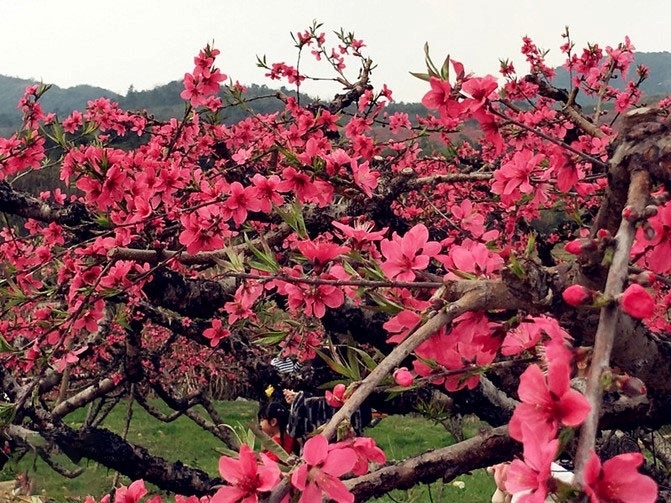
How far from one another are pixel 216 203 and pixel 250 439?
4.75 feet

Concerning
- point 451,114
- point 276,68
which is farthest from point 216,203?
point 276,68

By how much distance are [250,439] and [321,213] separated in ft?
7.19

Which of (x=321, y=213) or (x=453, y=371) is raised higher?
(x=321, y=213)

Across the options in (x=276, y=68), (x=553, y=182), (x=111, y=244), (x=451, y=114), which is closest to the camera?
(x=451, y=114)

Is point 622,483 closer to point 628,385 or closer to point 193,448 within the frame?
point 628,385

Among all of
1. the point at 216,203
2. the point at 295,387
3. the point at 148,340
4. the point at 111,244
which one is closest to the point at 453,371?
the point at 216,203

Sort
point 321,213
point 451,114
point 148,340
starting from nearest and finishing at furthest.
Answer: point 451,114 → point 321,213 → point 148,340

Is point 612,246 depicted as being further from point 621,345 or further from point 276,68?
point 276,68

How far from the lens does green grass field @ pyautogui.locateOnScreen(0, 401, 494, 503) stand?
7.41m

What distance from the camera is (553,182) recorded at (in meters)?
1.89

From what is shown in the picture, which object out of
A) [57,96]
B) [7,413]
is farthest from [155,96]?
[7,413]

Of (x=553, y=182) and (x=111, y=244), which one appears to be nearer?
(x=553, y=182)

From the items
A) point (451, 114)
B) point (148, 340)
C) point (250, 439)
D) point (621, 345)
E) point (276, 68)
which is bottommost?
point (148, 340)

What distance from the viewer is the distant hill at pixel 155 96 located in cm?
4678
